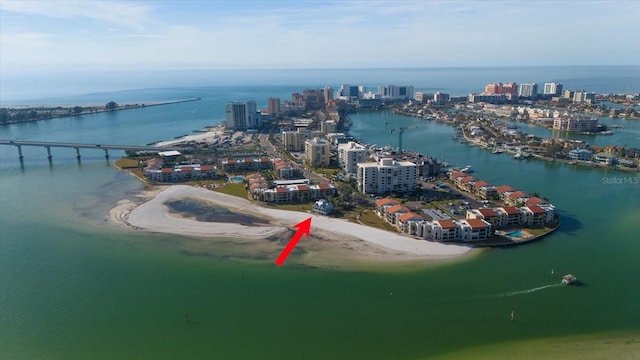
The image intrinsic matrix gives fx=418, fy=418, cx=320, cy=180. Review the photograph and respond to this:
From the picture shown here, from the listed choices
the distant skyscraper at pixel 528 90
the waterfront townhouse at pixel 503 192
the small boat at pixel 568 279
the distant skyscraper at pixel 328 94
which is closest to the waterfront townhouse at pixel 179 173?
the waterfront townhouse at pixel 503 192

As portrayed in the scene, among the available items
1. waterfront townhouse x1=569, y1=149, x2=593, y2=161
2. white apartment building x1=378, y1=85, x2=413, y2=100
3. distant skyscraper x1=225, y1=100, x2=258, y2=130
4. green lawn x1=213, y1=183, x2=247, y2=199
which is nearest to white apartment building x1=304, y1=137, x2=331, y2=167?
green lawn x1=213, y1=183, x2=247, y2=199

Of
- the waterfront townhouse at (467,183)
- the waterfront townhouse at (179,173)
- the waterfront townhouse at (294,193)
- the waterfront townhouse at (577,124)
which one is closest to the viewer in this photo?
the waterfront townhouse at (294,193)

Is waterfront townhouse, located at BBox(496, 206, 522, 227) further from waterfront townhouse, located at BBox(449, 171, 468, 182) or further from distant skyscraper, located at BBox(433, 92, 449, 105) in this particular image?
distant skyscraper, located at BBox(433, 92, 449, 105)

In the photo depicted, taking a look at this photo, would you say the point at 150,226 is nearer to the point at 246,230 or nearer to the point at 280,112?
the point at 246,230

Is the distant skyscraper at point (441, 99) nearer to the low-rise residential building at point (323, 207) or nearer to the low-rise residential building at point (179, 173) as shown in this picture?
the low-rise residential building at point (179, 173)

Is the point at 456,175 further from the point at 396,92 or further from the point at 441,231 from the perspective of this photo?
the point at 396,92

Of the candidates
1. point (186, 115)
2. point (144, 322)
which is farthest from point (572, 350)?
point (186, 115)
